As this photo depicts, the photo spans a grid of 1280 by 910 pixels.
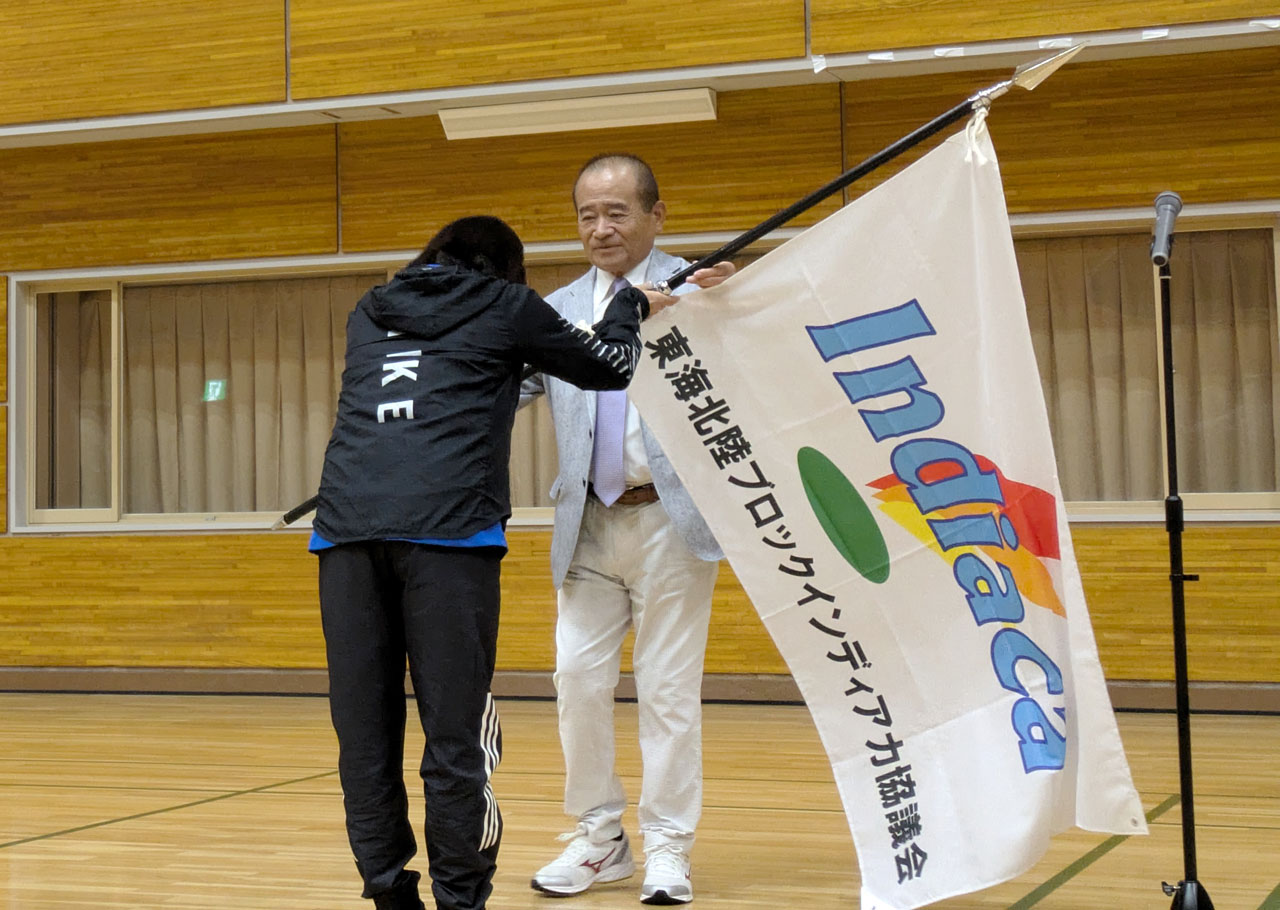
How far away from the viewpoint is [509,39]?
21.6 feet

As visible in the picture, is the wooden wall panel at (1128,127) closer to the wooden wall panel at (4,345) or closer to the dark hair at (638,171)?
the dark hair at (638,171)

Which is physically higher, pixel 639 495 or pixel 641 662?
pixel 639 495

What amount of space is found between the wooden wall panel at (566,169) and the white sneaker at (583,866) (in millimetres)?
4057

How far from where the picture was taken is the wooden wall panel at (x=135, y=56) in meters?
6.90

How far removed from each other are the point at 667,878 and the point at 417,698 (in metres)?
0.79

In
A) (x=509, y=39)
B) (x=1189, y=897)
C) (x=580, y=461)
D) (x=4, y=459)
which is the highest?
(x=509, y=39)

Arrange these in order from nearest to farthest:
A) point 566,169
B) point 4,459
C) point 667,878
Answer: point 667,878 → point 566,169 → point 4,459

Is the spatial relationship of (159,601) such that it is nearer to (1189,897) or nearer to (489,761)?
(489,761)

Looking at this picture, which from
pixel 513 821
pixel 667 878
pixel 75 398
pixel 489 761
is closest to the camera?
pixel 489 761

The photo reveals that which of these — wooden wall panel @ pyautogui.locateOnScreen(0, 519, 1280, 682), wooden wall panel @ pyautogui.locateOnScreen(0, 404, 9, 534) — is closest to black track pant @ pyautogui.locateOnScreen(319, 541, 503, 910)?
wooden wall panel @ pyautogui.locateOnScreen(0, 519, 1280, 682)

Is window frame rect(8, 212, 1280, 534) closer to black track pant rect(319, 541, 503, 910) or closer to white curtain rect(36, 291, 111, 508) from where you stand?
white curtain rect(36, 291, 111, 508)

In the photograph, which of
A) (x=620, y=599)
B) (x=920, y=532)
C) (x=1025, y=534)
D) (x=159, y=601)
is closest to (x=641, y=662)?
(x=620, y=599)

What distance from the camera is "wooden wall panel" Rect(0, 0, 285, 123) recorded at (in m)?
6.90

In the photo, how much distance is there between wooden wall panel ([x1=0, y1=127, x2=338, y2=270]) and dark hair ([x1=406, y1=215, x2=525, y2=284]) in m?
4.69
